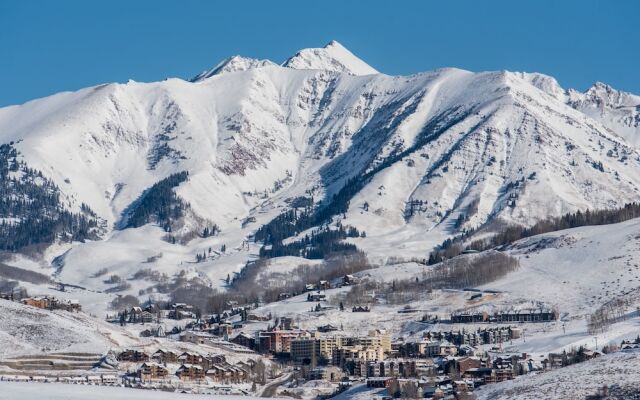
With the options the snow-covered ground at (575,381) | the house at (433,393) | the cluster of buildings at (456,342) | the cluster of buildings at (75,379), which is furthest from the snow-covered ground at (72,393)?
the cluster of buildings at (456,342)

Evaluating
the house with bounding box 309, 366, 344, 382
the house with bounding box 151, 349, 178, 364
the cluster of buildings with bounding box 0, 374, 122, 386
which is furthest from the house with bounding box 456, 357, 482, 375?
the cluster of buildings with bounding box 0, 374, 122, 386

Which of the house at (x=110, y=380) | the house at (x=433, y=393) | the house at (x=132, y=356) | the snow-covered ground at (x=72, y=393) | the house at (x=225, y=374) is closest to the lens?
the snow-covered ground at (x=72, y=393)

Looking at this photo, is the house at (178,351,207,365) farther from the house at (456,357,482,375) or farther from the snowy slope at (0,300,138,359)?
the house at (456,357,482,375)

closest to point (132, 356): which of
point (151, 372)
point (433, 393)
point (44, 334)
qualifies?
point (44, 334)

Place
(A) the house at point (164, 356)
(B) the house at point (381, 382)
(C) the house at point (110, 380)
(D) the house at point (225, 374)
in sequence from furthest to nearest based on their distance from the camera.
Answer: (A) the house at point (164, 356) → (D) the house at point (225, 374) → (C) the house at point (110, 380) → (B) the house at point (381, 382)

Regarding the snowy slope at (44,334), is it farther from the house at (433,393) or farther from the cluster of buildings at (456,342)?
the house at (433,393)

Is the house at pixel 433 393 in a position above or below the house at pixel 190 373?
below

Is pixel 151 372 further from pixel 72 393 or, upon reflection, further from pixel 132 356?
pixel 72 393

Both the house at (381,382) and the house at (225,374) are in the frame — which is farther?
the house at (225,374)
